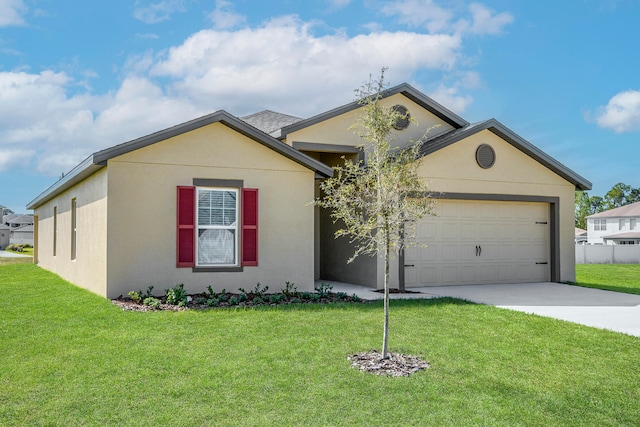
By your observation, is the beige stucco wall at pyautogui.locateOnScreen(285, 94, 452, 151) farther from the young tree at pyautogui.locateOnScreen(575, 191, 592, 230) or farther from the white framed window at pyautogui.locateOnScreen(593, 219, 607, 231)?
the young tree at pyautogui.locateOnScreen(575, 191, 592, 230)

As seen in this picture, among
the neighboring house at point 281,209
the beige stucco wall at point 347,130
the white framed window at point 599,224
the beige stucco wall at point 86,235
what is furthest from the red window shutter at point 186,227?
the white framed window at point 599,224

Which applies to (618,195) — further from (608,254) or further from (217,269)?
(217,269)

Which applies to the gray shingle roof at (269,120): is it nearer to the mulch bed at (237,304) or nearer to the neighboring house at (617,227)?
the mulch bed at (237,304)

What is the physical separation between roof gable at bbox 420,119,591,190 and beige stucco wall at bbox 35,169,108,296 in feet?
24.1

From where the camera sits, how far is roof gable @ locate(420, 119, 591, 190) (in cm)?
1327

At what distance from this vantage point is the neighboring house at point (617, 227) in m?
44.8

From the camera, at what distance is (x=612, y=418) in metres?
4.52

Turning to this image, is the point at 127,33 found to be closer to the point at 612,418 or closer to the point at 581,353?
the point at 581,353

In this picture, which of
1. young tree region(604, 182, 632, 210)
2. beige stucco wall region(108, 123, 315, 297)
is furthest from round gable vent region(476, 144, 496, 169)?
young tree region(604, 182, 632, 210)

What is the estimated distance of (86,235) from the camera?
489 inches

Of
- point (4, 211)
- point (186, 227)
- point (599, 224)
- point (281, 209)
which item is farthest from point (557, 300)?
point (4, 211)

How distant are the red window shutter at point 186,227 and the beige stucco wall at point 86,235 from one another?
1406mm

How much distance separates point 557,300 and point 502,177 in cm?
410

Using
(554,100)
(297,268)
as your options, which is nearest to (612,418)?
(297,268)
